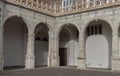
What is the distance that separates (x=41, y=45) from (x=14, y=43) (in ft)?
9.94

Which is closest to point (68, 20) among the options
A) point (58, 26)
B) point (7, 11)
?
point (58, 26)

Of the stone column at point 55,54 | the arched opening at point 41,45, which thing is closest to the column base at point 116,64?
the stone column at point 55,54

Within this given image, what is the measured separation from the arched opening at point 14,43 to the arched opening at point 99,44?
21.5 feet

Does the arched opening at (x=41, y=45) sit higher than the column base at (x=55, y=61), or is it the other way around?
the arched opening at (x=41, y=45)

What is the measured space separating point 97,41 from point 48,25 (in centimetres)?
504

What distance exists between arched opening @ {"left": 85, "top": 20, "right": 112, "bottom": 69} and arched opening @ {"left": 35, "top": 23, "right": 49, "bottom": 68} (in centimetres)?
450

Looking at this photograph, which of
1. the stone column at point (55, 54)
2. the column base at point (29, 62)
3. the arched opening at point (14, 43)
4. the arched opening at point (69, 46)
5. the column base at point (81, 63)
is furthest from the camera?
the arched opening at point (69, 46)

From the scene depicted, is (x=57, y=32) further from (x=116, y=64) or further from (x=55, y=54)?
(x=116, y=64)

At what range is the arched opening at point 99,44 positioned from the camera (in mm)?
16734

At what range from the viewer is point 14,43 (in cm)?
1727

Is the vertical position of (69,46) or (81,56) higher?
(69,46)

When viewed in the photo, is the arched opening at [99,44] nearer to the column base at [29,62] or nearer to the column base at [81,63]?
the column base at [81,63]

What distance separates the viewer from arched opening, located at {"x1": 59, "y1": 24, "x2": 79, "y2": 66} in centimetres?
1983

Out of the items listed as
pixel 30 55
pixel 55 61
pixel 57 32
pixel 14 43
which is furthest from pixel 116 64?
pixel 14 43
